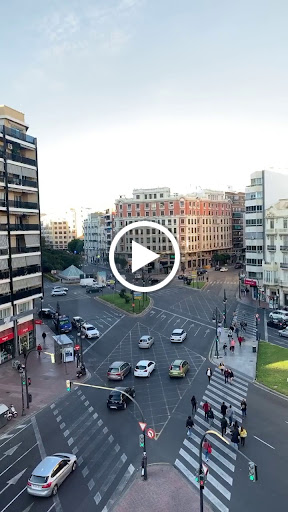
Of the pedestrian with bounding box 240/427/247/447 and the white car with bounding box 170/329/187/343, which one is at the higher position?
the white car with bounding box 170/329/187/343

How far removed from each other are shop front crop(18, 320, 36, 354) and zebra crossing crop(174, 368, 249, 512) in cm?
2231

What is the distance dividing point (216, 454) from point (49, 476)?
30.5ft

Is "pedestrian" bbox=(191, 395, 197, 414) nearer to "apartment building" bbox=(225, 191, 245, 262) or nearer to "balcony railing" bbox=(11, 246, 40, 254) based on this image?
"balcony railing" bbox=(11, 246, 40, 254)

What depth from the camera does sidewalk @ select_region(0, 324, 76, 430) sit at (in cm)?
3219

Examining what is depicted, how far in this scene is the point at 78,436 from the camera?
26453 mm

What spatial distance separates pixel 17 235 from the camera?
46.7 m

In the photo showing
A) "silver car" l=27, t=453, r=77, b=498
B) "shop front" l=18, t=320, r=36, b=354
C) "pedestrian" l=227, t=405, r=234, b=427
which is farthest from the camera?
"shop front" l=18, t=320, r=36, b=354

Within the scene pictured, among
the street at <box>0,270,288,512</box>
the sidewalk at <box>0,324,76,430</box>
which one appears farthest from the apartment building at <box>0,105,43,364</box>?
the street at <box>0,270,288,512</box>

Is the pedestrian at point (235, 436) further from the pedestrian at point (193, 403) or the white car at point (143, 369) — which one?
the white car at point (143, 369)

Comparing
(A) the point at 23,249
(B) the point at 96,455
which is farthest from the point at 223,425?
(A) the point at 23,249

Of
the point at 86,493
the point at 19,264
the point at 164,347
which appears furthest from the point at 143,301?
the point at 86,493

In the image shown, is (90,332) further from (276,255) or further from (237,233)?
(237,233)

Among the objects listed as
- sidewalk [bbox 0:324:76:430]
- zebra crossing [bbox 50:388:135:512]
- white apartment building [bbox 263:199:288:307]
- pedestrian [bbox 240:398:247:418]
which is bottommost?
sidewalk [bbox 0:324:76:430]

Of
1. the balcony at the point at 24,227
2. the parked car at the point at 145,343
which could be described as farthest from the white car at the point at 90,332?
the balcony at the point at 24,227
